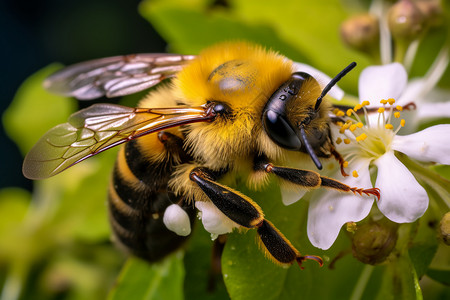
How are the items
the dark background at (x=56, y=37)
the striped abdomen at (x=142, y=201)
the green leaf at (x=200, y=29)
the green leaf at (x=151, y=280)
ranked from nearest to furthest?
1. the striped abdomen at (x=142, y=201)
2. the green leaf at (x=151, y=280)
3. the green leaf at (x=200, y=29)
4. the dark background at (x=56, y=37)

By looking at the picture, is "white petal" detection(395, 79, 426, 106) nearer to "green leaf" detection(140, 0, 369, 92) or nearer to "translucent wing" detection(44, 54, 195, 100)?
"green leaf" detection(140, 0, 369, 92)

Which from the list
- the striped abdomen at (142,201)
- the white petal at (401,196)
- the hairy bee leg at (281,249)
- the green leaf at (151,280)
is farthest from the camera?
the green leaf at (151,280)

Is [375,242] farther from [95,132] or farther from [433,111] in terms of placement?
[95,132]

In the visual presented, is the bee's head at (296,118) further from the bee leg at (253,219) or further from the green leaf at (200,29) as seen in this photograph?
the green leaf at (200,29)

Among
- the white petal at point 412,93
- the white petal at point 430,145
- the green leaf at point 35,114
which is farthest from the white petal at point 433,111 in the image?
the green leaf at point 35,114

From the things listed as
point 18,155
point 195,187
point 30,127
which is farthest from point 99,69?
point 18,155

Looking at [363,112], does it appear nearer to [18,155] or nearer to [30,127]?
[30,127]

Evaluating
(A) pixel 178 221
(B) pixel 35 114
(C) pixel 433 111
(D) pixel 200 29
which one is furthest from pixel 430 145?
(B) pixel 35 114
